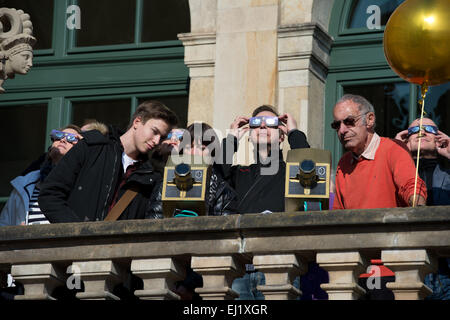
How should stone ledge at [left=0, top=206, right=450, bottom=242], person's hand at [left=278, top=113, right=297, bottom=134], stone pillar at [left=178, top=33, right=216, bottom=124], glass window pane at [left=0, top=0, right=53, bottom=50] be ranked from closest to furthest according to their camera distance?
stone ledge at [left=0, top=206, right=450, bottom=242] < person's hand at [left=278, top=113, right=297, bottom=134] < stone pillar at [left=178, top=33, right=216, bottom=124] < glass window pane at [left=0, top=0, right=53, bottom=50]

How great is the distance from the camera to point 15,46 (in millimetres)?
8109

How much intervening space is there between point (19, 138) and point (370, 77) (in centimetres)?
307

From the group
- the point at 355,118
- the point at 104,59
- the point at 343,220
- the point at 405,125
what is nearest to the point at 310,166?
the point at 343,220

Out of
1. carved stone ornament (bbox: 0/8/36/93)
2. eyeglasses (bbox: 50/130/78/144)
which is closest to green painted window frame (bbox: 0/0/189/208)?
eyeglasses (bbox: 50/130/78/144)

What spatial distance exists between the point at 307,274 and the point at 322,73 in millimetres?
2840

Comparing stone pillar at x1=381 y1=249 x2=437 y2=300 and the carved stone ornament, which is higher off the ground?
the carved stone ornament

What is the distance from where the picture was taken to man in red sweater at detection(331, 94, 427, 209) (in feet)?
23.2

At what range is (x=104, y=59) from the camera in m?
10.4

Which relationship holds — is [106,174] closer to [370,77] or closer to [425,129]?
[425,129]

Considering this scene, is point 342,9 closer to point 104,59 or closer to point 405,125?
point 405,125

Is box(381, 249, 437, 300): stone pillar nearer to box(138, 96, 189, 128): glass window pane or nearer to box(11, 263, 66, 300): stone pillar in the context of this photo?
box(11, 263, 66, 300): stone pillar

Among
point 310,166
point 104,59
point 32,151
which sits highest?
point 104,59

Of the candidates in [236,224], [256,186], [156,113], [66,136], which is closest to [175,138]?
[156,113]

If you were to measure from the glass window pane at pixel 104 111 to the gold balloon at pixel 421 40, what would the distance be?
373cm
